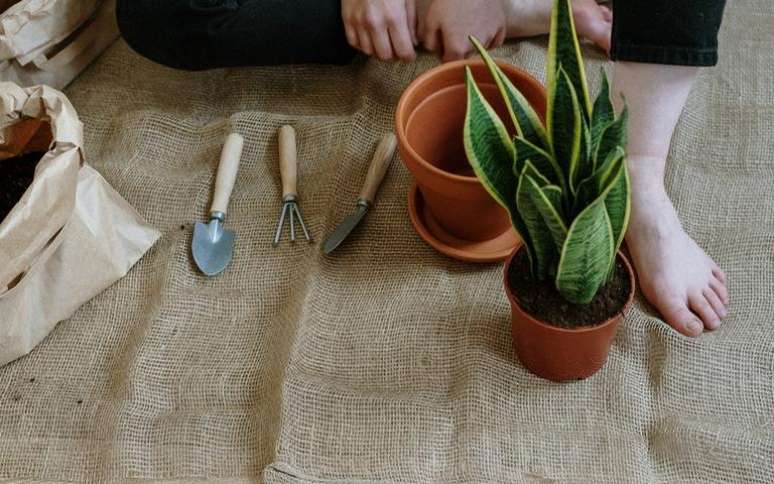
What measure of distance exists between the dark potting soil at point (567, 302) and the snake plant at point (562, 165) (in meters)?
0.02

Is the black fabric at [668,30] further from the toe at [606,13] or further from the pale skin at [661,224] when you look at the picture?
the toe at [606,13]

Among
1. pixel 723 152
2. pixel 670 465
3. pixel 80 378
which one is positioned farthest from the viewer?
pixel 723 152

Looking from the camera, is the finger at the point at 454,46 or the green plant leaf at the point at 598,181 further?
the finger at the point at 454,46

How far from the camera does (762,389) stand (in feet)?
2.59

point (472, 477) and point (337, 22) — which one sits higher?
point (337, 22)

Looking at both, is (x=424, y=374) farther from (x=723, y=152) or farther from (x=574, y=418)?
(x=723, y=152)

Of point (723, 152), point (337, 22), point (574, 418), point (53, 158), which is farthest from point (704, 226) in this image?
point (53, 158)

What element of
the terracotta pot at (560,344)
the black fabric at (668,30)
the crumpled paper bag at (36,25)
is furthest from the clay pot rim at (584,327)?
the crumpled paper bag at (36,25)

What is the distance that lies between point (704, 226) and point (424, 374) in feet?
1.28

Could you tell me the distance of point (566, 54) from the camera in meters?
0.66

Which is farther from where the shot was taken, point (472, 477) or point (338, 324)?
point (338, 324)

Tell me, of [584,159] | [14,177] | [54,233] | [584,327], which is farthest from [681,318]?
[14,177]

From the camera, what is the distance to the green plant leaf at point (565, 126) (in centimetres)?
64

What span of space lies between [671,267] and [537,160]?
10.9 inches
